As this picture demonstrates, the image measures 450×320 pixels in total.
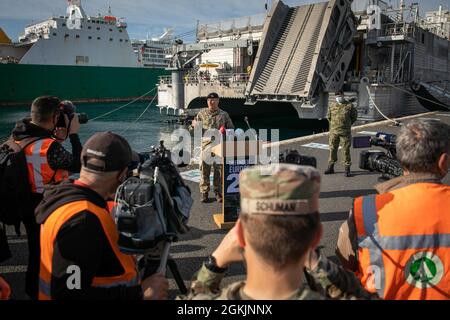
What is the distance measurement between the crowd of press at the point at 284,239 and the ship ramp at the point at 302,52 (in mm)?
15636

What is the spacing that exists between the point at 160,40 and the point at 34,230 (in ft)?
235

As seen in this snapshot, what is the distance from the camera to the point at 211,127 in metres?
5.86

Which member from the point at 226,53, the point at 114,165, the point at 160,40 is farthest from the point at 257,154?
the point at 160,40

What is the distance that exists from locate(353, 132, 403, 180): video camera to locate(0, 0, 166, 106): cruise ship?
150 ft

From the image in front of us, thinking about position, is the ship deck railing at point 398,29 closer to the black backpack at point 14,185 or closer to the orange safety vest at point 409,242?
the orange safety vest at point 409,242

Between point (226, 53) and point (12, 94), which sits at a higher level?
point (226, 53)

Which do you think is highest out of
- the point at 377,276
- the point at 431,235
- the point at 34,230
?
the point at 431,235

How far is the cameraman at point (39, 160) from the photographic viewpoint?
2.70m

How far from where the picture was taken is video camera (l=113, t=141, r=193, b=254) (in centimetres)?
163

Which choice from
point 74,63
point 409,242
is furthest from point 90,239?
point 74,63

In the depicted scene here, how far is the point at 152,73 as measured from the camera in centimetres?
5231

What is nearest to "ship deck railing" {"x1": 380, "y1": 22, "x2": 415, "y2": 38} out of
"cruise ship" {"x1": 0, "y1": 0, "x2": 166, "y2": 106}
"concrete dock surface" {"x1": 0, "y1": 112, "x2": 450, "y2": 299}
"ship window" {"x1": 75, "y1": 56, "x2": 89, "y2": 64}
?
"concrete dock surface" {"x1": 0, "y1": 112, "x2": 450, "y2": 299}

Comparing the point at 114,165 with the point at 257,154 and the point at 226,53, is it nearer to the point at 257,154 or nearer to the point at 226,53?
the point at 257,154

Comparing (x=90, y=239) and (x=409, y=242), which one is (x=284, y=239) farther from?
(x=90, y=239)
